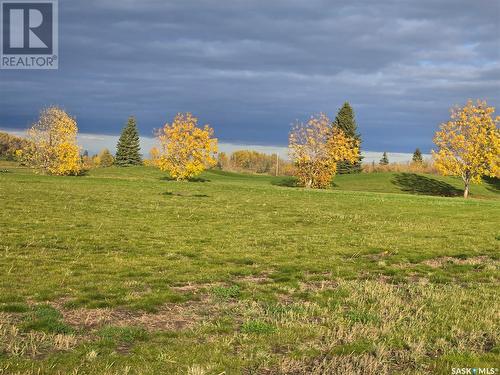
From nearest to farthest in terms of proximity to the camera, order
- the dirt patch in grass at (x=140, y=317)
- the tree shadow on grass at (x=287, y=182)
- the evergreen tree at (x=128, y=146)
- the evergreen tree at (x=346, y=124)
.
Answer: the dirt patch in grass at (x=140, y=317)
the tree shadow on grass at (x=287, y=182)
the evergreen tree at (x=346, y=124)
the evergreen tree at (x=128, y=146)

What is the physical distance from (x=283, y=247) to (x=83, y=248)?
301 inches

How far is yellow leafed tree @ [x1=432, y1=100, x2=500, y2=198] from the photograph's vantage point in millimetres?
67812

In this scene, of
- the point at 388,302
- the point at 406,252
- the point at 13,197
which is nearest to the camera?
the point at 388,302

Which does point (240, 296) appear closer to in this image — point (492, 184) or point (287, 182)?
point (287, 182)

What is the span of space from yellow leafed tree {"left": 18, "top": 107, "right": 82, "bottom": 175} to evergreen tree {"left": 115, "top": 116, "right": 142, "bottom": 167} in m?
58.0

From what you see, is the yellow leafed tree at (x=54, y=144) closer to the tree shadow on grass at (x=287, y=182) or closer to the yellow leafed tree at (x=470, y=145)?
the tree shadow on grass at (x=287, y=182)

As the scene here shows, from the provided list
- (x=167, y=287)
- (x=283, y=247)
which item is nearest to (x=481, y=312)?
(x=167, y=287)

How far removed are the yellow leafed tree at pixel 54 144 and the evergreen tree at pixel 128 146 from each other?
57990 mm

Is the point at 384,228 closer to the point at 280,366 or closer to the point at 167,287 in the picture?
the point at 167,287

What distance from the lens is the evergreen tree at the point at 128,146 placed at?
13638cm

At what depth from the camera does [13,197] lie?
33500 millimetres

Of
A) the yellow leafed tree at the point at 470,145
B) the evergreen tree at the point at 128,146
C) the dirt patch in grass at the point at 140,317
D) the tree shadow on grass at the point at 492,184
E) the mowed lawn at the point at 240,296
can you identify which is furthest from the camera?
the evergreen tree at the point at 128,146

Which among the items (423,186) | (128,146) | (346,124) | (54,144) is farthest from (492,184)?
(128,146)

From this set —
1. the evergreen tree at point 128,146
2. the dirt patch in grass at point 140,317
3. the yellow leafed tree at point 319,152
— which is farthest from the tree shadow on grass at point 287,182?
the dirt patch in grass at point 140,317
